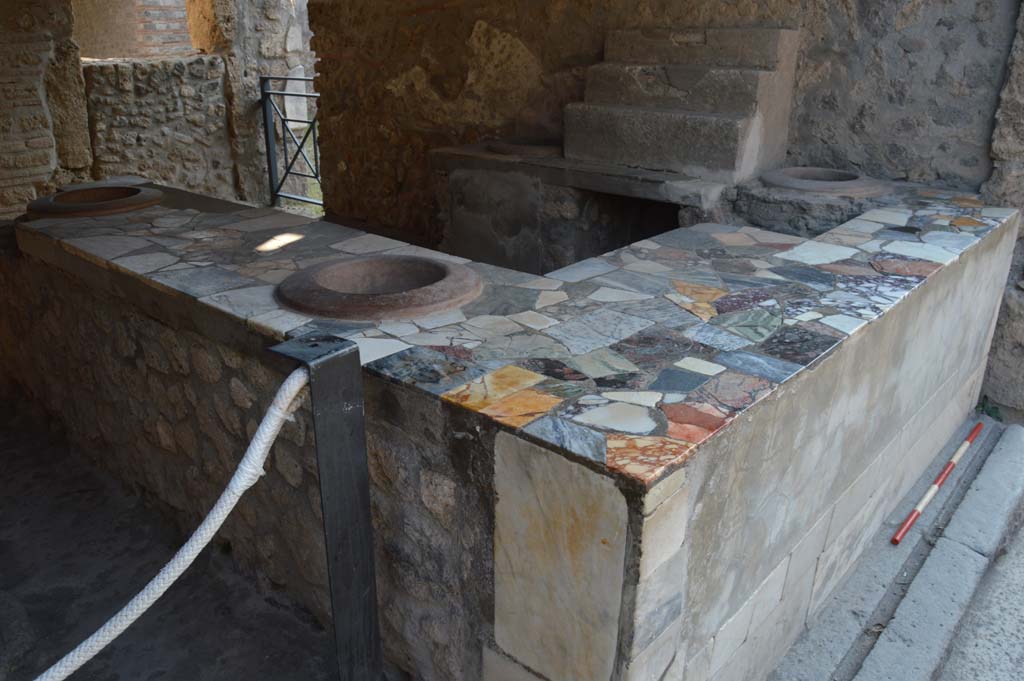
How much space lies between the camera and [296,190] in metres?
8.64

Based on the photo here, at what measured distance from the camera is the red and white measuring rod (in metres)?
2.91

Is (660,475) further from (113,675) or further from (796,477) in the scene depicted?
(113,675)

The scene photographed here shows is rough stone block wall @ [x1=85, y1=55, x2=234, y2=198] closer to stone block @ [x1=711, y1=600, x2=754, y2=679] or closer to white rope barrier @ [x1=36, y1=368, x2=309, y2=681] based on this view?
white rope barrier @ [x1=36, y1=368, x2=309, y2=681]

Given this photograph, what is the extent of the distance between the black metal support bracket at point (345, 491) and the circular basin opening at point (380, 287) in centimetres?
58

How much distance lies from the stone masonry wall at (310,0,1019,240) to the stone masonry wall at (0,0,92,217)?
1.82 meters

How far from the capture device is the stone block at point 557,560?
59.4 inches

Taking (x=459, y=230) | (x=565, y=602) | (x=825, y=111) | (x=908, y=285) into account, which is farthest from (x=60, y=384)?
(x=825, y=111)

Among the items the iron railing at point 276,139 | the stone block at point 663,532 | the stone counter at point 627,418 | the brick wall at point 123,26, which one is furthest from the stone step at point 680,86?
the brick wall at point 123,26

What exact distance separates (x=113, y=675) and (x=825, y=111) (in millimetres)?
3617

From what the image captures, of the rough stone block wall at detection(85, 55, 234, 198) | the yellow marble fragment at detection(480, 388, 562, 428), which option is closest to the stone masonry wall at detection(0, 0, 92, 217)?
the rough stone block wall at detection(85, 55, 234, 198)

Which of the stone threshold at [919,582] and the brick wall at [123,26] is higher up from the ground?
the brick wall at [123,26]

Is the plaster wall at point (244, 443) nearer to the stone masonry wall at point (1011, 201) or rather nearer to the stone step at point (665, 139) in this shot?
the stone step at point (665, 139)

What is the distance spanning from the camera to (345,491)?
5.58 ft

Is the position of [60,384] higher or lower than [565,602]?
lower
